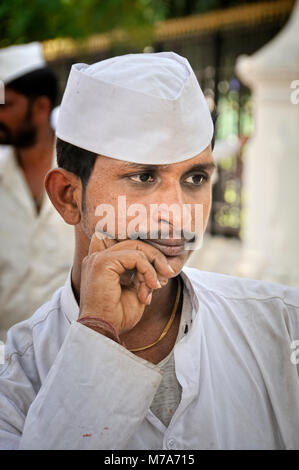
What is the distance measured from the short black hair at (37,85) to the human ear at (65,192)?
2.23m

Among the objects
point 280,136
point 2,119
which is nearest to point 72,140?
point 2,119

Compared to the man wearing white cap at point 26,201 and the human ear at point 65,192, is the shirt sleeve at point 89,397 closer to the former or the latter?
the human ear at point 65,192

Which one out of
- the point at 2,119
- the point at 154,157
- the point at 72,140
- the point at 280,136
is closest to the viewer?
the point at 154,157

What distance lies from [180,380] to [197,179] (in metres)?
0.53

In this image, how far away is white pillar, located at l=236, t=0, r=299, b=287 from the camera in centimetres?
530

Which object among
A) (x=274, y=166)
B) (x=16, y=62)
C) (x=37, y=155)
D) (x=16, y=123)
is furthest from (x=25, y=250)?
(x=274, y=166)

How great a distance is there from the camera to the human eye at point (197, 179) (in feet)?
5.23

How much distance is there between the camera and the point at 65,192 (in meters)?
1.71

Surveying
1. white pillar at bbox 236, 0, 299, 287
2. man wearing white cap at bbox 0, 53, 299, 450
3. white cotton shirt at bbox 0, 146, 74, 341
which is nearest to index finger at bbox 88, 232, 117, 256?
man wearing white cap at bbox 0, 53, 299, 450

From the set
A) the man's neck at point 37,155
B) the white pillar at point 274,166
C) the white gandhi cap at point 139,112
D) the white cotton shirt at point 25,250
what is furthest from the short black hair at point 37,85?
the white gandhi cap at point 139,112

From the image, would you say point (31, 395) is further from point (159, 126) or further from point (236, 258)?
point (236, 258)

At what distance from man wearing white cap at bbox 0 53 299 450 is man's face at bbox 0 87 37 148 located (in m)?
2.04

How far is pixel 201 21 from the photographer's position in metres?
7.32

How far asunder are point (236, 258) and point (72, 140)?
5.78m
